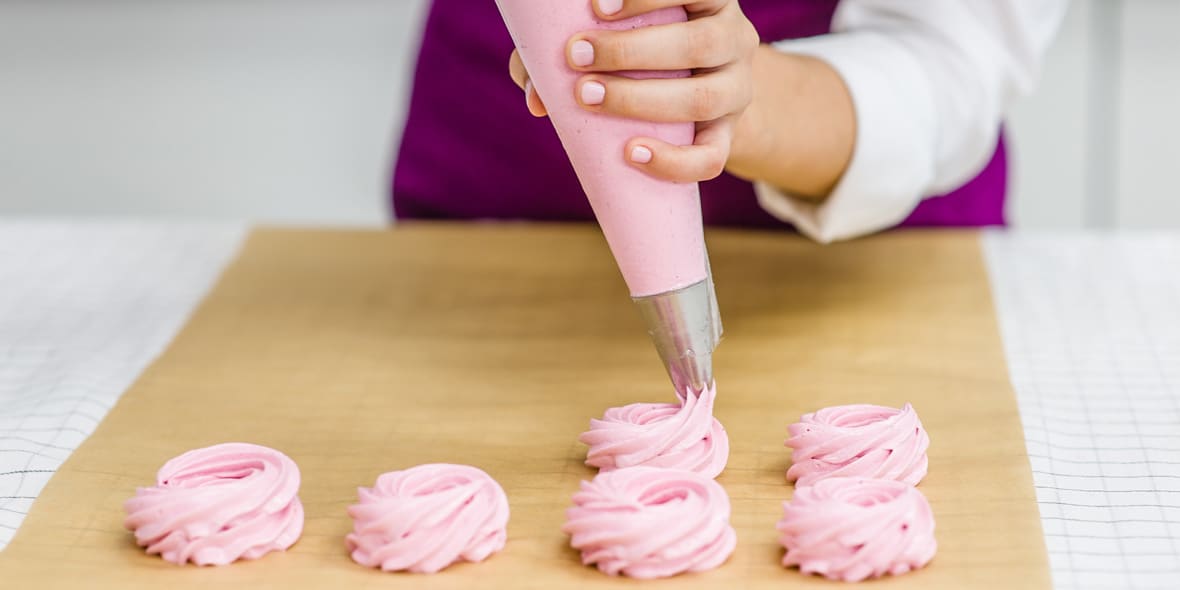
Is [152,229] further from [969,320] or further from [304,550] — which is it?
[969,320]

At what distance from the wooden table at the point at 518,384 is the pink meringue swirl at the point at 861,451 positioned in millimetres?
20

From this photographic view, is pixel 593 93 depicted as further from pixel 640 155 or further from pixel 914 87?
pixel 914 87

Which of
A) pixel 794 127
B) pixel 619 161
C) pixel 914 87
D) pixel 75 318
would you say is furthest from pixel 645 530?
pixel 75 318

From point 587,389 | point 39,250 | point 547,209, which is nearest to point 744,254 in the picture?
point 547,209

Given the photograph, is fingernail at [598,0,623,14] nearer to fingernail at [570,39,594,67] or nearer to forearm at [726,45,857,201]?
fingernail at [570,39,594,67]

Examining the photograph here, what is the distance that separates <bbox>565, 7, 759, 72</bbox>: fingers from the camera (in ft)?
2.58

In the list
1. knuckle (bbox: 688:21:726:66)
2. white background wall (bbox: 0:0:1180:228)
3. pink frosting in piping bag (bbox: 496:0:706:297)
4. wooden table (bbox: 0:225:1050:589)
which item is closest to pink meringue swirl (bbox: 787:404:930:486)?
wooden table (bbox: 0:225:1050:589)

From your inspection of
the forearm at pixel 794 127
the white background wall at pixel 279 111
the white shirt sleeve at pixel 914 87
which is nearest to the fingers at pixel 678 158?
the forearm at pixel 794 127

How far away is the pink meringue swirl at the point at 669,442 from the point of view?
2.87 feet

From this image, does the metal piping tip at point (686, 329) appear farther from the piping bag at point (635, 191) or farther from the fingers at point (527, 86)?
the fingers at point (527, 86)

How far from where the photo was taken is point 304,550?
799 millimetres

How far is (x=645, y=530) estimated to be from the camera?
0.75 metres

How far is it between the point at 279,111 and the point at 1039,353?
177cm

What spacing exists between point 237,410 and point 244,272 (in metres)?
0.33
